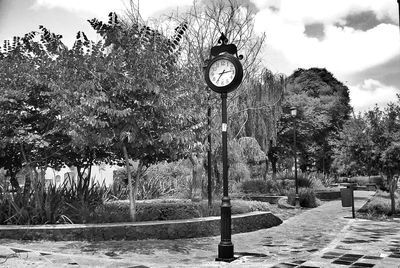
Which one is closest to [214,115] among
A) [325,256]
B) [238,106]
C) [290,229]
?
[238,106]

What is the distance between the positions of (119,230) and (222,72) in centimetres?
433

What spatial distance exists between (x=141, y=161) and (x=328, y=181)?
1050 inches

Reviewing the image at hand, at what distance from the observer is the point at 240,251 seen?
827cm

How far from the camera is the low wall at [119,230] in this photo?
8.99 m

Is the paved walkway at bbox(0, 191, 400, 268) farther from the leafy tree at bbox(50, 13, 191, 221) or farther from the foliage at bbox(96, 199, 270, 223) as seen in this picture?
the leafy tree at bbox(50, 13, 191, 221)

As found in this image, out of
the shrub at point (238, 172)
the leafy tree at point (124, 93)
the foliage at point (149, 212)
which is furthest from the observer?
the shrub at point (238, 172)

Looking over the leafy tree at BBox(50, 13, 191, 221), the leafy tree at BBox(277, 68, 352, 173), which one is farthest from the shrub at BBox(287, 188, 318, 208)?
the leafy tree at BBox(50, 13, 191, 221)

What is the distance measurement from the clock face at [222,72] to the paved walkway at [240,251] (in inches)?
135

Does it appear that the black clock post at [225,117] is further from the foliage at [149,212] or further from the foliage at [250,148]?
the foliage at [250,148]

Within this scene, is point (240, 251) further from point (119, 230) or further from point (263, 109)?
point (263, 109)

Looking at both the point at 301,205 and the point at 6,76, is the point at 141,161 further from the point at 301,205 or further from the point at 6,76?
the point at 301,205

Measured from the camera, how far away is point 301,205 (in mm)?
20828

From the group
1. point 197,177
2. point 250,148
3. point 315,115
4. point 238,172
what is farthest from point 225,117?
point 315,115

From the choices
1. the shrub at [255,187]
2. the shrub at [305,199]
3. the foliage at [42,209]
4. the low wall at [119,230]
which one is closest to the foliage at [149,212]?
the foliage at [42,209]
